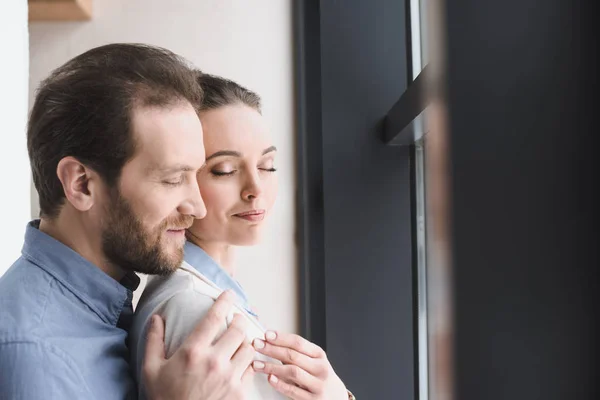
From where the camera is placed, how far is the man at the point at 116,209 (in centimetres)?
90

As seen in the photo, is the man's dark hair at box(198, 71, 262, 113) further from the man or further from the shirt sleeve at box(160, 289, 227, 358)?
the shirt sleeve at box(160, 289, 227, 358)

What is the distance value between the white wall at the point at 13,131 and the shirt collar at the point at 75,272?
752 millimetres

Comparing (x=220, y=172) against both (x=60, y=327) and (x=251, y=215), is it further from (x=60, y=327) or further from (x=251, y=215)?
(x=60, y=327)

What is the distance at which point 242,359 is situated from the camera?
0.92 m

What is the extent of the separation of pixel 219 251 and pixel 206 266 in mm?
49

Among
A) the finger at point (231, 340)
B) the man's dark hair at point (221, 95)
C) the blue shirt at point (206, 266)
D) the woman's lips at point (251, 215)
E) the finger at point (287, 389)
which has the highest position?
the man's dark hair at point (221, 95)

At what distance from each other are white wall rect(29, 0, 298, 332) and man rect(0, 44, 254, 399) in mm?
1310

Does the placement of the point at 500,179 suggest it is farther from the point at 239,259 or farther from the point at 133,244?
Result: the point at 239,259

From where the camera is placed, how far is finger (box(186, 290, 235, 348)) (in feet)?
2.92

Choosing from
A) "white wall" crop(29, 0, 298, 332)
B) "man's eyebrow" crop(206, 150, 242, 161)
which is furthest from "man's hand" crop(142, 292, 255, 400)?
"white wall" crop(29, 0, 298, 332)

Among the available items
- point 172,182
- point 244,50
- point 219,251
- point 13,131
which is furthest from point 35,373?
point 244,50

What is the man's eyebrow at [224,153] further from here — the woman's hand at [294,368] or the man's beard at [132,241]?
the woman's hand at [294,368]

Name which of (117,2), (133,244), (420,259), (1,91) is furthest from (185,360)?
(117,2)

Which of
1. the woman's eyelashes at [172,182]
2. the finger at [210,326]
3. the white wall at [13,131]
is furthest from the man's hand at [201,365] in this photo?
the white wall at [13,131]
